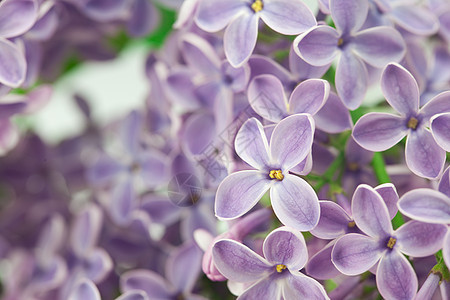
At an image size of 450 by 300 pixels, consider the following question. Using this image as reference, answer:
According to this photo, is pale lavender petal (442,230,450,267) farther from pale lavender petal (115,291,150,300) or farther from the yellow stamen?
pale lavender petal (115,291,150,300)

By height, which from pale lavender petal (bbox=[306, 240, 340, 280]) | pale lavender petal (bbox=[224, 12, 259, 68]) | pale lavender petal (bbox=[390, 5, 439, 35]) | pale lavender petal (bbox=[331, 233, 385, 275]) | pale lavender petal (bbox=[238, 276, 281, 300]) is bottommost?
pale lavender petal (bbox=[238, 276, 281, 300])

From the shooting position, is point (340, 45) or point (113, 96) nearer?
point (340, 45)

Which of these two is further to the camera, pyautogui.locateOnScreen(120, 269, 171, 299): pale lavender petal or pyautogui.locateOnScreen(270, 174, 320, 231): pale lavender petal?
pyautogui.locateOnScreen(120, 269, 171, 299): pale lavender petal

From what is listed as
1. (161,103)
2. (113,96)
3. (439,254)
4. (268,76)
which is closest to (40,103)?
(161,103)

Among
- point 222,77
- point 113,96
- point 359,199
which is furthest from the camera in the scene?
point 113,96

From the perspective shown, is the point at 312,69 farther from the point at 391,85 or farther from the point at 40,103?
the point at 40,103

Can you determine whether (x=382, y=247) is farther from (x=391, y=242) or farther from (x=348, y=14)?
(x=348, y=14)

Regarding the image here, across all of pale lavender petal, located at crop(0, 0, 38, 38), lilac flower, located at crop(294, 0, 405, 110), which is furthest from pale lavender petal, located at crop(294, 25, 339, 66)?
pale lavender petal, located at crop(0, 0, 38, 38)
